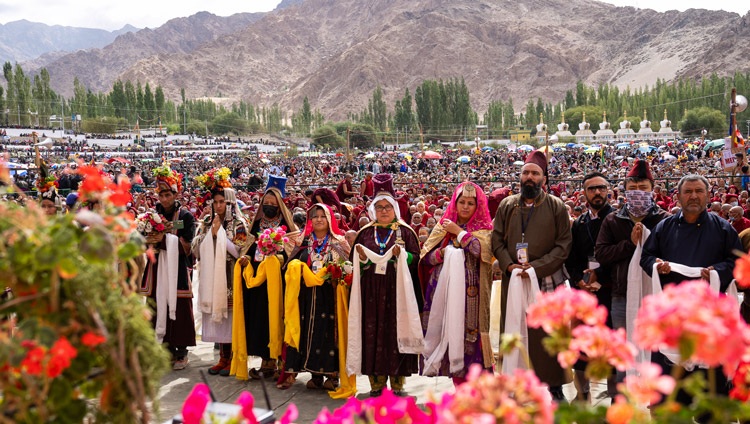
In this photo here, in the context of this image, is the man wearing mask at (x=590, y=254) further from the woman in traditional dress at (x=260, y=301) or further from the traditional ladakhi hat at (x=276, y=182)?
the traditional ladakhi hat at (x=276, y=182)

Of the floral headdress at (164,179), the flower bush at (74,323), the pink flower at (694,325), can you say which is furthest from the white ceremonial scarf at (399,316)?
the pink flower at (694,325)

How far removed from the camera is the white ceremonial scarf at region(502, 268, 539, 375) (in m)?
5.09

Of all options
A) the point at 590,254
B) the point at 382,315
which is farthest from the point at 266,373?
the point at 590,254

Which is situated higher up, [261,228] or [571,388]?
[261,228]

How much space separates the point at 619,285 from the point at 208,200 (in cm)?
Result: 393

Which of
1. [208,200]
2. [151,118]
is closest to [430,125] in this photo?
[151,118]

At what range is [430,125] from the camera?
4146 inches

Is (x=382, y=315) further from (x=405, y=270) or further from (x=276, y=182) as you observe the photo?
(x=276, y=182)

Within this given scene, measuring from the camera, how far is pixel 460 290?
5418 millimetres

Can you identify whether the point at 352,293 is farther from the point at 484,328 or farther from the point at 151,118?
the point at 151,118

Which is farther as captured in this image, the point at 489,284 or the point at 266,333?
the point at 266,333

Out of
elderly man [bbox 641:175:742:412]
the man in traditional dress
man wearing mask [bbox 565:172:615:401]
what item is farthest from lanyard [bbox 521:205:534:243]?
the man in traditional dress

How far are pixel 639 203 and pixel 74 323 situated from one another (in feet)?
14.1

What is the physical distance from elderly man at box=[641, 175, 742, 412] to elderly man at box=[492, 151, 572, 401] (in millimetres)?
667
